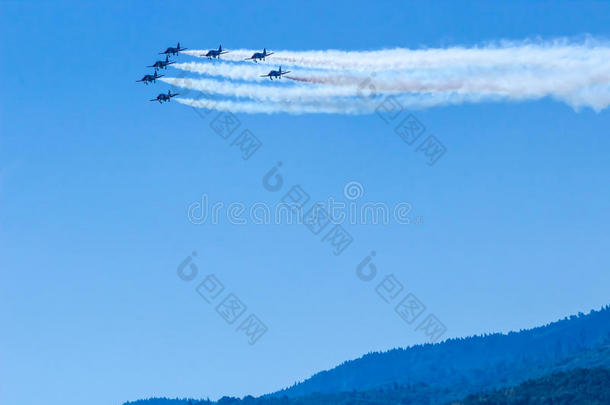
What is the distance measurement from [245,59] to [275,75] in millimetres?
6383

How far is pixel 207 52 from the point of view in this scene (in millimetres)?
196250

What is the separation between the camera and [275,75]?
193 meters

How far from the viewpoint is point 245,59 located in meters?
196

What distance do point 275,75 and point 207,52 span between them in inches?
473

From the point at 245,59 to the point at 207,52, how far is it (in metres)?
6.12
